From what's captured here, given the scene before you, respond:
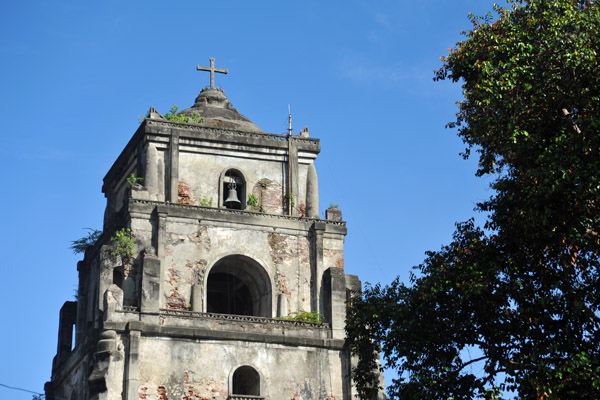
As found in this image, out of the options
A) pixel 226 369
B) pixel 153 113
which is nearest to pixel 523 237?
pixel 226 369

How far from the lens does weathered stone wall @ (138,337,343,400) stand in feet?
99.2

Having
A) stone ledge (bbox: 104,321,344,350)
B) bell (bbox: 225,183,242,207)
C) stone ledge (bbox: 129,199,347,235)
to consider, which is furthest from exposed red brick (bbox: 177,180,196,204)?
stone ledge (bbox: 104,321,344,350)

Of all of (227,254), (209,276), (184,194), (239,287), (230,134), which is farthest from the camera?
(209,276)

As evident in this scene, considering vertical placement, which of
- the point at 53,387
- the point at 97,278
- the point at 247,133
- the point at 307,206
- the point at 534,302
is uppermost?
the point at 247,133

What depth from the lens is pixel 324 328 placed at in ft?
106

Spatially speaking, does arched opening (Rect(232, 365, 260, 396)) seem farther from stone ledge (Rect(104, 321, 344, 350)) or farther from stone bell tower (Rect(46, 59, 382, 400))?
stone ledge (Rect(104, 321, 344, 350))

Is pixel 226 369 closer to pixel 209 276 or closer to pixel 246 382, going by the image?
pixel 246 382

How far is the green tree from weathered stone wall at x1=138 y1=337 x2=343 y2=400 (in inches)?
287

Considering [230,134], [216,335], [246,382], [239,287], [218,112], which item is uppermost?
[218,112]

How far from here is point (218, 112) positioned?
3650 centimetres

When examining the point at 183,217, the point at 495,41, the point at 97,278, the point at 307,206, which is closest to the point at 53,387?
the point at 97,278

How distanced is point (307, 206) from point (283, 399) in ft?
21.4

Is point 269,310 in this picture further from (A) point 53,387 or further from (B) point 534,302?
(B) point 534,302

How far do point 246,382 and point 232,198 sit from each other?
5.75 meters
